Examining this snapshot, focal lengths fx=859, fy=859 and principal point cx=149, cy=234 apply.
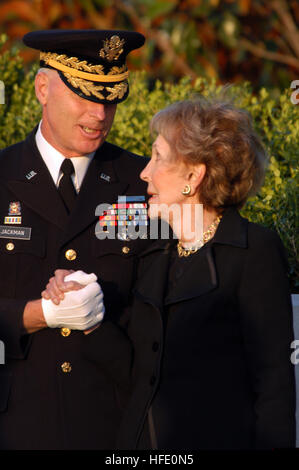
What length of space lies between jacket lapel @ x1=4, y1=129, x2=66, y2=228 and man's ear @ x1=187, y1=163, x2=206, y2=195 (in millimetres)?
589

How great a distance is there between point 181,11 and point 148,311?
627 centimetres

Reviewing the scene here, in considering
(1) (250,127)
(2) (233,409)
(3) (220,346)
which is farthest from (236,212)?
(2) (233,409)

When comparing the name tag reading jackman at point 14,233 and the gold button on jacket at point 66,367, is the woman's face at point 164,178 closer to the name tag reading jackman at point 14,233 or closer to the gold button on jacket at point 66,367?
the name tag reading jackman at point 14,233

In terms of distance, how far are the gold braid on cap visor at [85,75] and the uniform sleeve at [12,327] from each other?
0.89 metres

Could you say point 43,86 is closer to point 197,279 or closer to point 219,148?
point 219,148

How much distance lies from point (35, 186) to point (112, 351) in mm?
755

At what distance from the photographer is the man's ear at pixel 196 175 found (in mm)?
3037

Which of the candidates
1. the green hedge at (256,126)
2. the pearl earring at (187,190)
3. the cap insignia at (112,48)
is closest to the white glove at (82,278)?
the pearl earring at (187,190)

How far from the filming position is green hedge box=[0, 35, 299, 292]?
15.0ft

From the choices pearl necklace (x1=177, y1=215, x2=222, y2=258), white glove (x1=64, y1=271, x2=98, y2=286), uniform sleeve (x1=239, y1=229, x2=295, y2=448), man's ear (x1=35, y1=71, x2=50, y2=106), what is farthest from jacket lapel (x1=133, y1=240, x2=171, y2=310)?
man's ear (x1=35, y1=71, x2=50, y2=106)

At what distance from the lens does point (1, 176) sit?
11.4ft

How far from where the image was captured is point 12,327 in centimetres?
317
